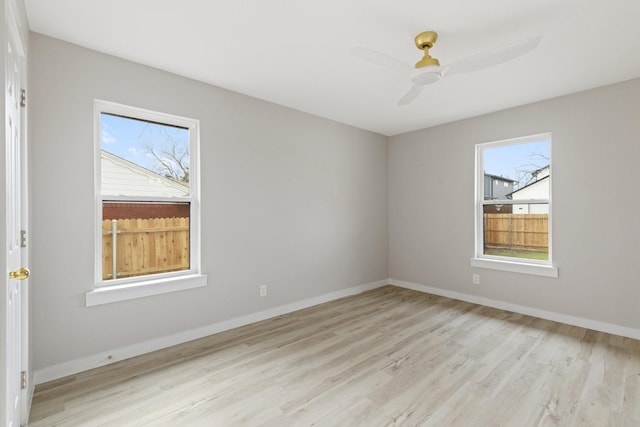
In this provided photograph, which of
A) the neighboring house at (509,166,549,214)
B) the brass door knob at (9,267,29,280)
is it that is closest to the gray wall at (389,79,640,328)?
the neighboring house at (509,166,549,214)

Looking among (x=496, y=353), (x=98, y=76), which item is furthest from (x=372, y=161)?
(x=98, y=76)

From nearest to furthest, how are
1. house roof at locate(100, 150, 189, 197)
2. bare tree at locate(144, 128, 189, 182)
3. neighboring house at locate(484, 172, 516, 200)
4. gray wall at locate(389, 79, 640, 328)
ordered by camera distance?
house roof at locate(100, 150, 189, 197), bare tree at locate(144, 128, 189, 182), gray wall at locate(389, 79, 640, 328), neighboring house at locate(484, 172, 516, 200)

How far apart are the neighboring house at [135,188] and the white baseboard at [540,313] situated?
11.7 ft

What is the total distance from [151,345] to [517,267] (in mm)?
4037

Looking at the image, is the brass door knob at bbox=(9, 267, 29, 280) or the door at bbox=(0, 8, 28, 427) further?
the door at bbox=(0, 8, 28, 427)

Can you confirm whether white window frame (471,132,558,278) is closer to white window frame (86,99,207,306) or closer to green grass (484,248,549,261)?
green grass (484,248,549,261)

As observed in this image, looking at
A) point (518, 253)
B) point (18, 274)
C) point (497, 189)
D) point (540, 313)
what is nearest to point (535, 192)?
point (497, 189)

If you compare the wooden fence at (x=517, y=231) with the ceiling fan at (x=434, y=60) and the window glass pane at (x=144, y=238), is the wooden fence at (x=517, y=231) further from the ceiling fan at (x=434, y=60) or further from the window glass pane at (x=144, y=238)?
the window glass pane at (x=144, y=238)

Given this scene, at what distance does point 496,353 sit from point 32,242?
375 cm

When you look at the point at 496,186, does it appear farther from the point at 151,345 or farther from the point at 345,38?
the point at 151,345

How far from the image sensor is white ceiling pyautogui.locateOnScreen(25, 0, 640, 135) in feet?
6.45

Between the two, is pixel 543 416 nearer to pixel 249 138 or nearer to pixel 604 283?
pixel 604 283

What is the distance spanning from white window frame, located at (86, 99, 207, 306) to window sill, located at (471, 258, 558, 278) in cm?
340

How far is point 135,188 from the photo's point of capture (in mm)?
2721
